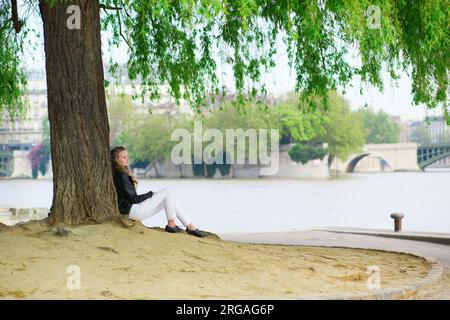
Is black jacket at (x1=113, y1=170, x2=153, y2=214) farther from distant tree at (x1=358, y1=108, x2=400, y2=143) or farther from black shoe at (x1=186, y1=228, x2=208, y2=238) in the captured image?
distant tree at (x1=358, y1=108, x2=400, y2=143)

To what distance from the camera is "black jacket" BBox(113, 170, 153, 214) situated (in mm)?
10070

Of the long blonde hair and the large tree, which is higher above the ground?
the large tree

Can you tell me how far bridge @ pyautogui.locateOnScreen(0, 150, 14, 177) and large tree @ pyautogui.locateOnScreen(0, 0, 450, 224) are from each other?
89.7 m

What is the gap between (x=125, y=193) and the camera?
10.1 meters

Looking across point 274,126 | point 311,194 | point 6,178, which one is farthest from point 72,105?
point 6,178

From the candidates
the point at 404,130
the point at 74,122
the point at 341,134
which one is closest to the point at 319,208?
the point at 341,134

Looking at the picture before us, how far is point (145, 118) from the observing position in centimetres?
10069

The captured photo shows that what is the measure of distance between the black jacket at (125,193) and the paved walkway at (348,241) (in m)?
4.15

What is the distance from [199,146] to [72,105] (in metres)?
79.7

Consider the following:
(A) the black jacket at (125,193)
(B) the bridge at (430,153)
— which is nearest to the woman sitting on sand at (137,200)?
(A) the black jacket at (125,193)

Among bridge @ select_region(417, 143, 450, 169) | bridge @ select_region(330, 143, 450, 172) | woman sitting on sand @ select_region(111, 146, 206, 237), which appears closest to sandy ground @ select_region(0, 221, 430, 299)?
woman sitting on sand @ select_region(111, 146, 206, 237)

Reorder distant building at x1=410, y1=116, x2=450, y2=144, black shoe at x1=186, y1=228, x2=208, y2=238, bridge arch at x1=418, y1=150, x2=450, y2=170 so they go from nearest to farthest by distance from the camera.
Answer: black shoe at x1=186, y1=228, x2=208, y2=238, bridge arch at x1=418, y1=150, x2=450, y2=170, distant building at x1=410, y1=116, x2=450, y2=144

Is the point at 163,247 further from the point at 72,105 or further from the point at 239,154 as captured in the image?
the point at 239,154

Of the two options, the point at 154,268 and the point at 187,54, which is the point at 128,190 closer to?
the point at 154,268
